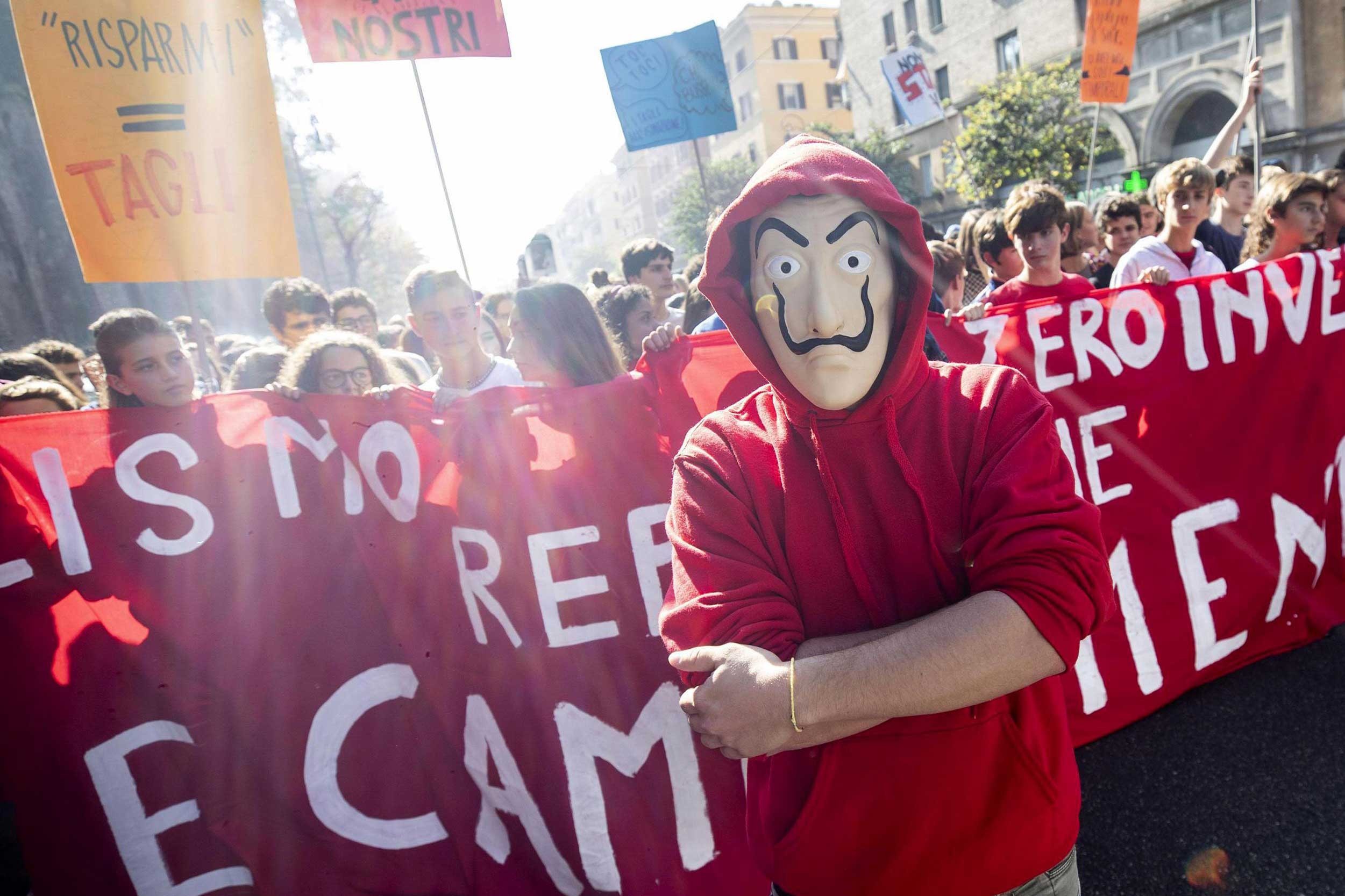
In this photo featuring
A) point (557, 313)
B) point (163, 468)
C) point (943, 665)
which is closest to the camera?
point (943, 665)

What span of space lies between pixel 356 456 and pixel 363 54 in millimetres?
2267

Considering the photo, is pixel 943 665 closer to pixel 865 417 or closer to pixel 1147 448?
pixel 865 417

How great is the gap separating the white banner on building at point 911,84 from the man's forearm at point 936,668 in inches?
365

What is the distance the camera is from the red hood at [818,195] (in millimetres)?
1123

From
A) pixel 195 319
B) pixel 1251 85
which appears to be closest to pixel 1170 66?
pixel 1251 85

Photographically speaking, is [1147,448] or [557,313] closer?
[1147,448]

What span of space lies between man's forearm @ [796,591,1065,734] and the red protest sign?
3.58 meters

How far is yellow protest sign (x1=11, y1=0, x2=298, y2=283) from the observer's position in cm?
241

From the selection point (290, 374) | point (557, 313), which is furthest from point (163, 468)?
point (557, 313)

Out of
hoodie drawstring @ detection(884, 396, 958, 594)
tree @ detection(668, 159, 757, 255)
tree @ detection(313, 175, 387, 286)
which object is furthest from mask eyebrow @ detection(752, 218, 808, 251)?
tree @ detection(313, 175, 387, 286)

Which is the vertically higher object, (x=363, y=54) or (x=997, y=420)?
(x=363, y=54)

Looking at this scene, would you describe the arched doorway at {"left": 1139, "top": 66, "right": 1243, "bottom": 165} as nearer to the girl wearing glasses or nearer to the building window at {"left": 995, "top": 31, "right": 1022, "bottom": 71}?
the building window at {"left": 995, "top": 31, "right": 1022, "bottom": 71}

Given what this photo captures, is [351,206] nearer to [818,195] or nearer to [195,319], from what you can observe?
[195,319]

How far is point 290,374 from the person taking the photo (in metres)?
2.98
